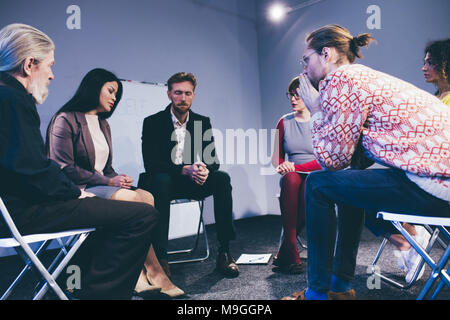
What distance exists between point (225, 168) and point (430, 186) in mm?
3357

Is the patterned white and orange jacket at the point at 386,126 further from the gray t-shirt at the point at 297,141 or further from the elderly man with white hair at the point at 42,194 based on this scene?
the gray t-shirt at the point at 297,141

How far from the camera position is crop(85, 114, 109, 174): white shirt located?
6.45 ft

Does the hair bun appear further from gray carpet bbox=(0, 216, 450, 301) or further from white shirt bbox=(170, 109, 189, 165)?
white shirt bbox=(170, 109, 189, 165)

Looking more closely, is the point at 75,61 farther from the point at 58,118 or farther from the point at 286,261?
the point at 286,261

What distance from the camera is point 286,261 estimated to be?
2.10m

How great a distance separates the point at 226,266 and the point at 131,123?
205 centimetres

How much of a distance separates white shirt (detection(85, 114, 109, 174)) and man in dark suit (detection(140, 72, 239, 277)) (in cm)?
34

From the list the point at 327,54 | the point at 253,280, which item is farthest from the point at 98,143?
the point at 327,54

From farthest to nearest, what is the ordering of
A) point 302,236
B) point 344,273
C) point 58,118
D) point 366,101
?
point 302,236 → point 58,118 → point 344,273 → point 366,101

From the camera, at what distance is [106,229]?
1330 millimetres

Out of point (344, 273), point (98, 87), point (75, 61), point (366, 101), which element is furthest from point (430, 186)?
point (75, 61)

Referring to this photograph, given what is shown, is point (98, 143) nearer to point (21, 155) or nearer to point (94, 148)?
point (94, 148)

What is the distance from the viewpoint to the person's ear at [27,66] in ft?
4.17

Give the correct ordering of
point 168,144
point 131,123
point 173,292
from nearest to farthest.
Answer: point 173,292 → point 168,144 → point 131,123
